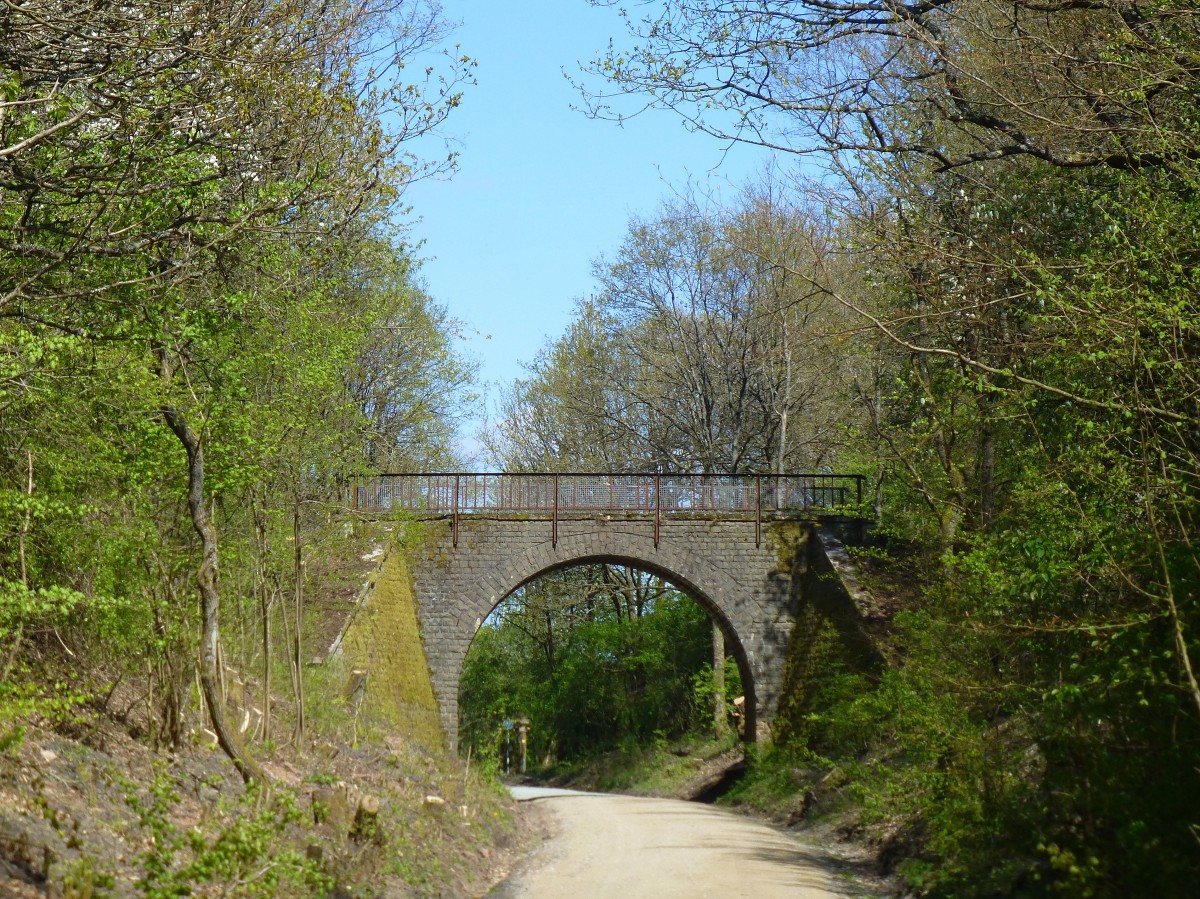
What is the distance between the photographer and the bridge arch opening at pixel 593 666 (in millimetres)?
29844

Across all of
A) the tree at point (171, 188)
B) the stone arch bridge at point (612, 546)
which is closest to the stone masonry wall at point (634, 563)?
the stone arch bridge at point (612, 546)

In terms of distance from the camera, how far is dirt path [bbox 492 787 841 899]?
31.5 ft

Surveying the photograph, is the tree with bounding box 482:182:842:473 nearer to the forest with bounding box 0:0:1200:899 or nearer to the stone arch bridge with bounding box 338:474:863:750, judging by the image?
the stone arch bridge with bounding box 338:474:863:750

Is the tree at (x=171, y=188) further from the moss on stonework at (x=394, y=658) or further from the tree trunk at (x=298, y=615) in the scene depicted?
the moss on stonework at (x=394, y=658)

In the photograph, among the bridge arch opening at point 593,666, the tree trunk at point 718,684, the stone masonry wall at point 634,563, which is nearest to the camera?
the stone masonry wall at point 634,563

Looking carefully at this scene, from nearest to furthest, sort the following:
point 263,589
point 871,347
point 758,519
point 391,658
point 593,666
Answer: point 263,589 < point 871,347 < point 391,658 < point 758,519 < point 593,666

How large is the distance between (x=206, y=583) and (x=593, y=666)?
23826 millimetres

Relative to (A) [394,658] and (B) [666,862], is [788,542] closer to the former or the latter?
(A) [394,658]

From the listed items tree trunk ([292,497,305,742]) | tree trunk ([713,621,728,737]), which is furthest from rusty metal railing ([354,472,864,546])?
tree trunk ([292,497,305,742])

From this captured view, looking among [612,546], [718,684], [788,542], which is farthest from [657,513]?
[718,684]

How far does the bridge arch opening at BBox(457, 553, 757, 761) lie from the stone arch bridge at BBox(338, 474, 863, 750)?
12.1 feet

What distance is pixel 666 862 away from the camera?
11.2m

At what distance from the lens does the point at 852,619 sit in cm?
2112

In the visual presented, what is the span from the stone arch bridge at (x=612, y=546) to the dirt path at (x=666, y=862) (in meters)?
5.73
